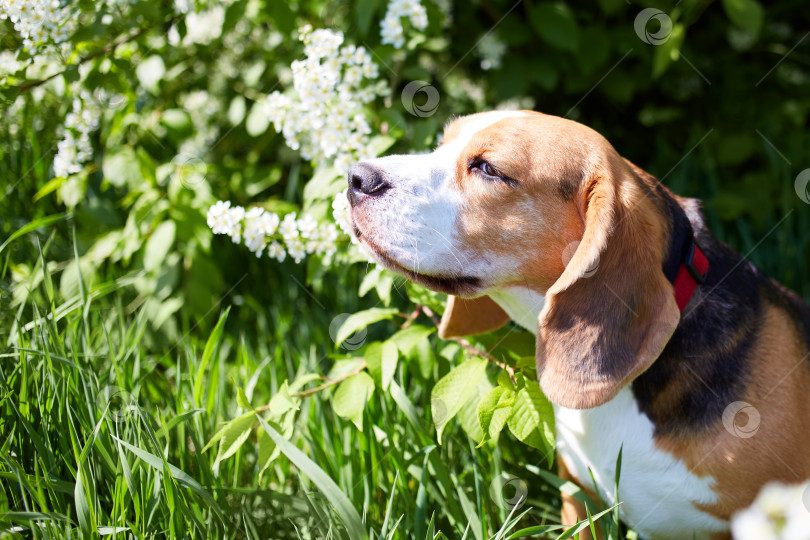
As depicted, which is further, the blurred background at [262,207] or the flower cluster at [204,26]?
the flower cluster at [204,26]

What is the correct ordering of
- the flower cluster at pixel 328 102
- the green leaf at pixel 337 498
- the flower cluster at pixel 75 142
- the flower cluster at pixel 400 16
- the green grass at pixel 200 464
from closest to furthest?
the green leaf at pixel 337 498 → the green grass at pixel 200 464 → the flower cluster at pixel 328 102 → the flower cluster at pixel 400 16 → the flower cluster at pixel 75 142

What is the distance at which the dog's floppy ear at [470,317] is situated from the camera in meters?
2.44

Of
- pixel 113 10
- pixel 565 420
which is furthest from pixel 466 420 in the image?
pixel 113 10

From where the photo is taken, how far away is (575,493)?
2189mm

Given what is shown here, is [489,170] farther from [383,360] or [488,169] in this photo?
[383,360]

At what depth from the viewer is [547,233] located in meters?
2.07

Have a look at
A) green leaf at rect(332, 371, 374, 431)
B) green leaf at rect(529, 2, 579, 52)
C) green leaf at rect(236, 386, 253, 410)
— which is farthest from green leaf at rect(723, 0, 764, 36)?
green leaf at rect(236, 386, 253, 410)

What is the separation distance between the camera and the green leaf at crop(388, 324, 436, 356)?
2.41 meters

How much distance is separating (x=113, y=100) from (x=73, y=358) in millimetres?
1505

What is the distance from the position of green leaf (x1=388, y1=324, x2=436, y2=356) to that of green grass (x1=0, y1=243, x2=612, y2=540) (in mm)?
139

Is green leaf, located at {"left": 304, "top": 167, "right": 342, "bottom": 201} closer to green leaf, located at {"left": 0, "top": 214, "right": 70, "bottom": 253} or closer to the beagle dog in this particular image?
the beagle dog

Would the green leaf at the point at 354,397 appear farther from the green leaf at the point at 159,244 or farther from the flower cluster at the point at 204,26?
the flower cluster at the point at 204,26

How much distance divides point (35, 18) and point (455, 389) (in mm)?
1906

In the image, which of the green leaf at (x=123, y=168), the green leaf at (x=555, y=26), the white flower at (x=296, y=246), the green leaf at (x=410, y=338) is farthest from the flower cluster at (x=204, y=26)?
the green leaf at (x=410, y=338)
